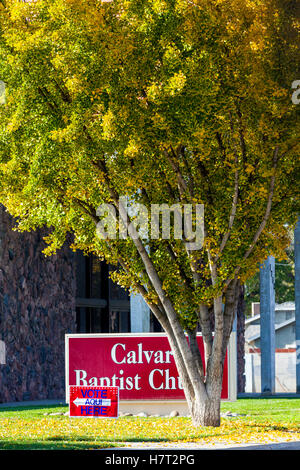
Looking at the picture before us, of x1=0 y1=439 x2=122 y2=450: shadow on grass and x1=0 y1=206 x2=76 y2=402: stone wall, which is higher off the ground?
x1=0 y1=206 x2=76 y2=402: stone wall

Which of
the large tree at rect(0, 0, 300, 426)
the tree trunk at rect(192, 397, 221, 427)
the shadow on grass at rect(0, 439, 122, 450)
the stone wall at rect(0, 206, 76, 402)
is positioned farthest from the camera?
the stone wall at rect(0, 206, 76, 402)

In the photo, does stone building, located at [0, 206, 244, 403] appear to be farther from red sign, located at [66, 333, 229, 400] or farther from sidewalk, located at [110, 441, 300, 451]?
sidewalk, located at [110, 441, 300, 451]

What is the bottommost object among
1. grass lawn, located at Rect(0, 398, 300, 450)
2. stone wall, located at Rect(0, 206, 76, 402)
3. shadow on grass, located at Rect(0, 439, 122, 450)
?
grass lawn, located at Rect(0, 398, 300, 450)

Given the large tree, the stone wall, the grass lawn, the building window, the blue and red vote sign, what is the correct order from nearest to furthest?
the grass lawn < the large tree < the blue and red vote sign < the stone wall < the building window

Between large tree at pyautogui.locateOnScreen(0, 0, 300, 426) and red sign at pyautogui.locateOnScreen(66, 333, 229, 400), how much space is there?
2793 millimetres

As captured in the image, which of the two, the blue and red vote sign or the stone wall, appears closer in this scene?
the blue and red vote sign

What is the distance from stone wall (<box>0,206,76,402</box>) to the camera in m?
24.4

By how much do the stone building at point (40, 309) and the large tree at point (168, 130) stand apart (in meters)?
8.02

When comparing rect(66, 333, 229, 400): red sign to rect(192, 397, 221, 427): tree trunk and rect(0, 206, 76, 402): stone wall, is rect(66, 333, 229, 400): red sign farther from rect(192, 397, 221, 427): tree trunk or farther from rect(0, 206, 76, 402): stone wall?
rect(0, 206, 76, 402): stone wall

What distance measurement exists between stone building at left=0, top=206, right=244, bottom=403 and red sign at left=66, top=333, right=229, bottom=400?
425 cm

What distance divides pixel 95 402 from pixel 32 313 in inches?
415

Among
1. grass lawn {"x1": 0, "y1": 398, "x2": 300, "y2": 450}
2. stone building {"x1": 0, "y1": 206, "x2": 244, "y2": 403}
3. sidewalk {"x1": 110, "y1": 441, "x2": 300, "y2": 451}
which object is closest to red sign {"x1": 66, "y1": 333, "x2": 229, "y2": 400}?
grass lawn {"x1": 0, "y1": 398, "x2": 300, "y2": 450}

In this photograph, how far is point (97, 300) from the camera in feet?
101
